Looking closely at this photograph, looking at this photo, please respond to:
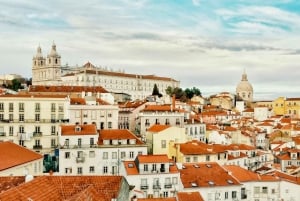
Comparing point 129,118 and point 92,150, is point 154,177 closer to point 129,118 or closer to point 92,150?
point 92,150

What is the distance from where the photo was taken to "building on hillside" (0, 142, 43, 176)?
120ft

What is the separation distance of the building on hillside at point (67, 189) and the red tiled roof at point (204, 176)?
77.0 feet

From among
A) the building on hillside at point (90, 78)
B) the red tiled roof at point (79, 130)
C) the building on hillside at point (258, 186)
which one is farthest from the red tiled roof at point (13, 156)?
the building on hillside at point (90, 78)

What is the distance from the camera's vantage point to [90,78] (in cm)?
14988

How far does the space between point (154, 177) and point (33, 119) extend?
77.6 ft

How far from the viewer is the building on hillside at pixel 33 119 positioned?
194 ft

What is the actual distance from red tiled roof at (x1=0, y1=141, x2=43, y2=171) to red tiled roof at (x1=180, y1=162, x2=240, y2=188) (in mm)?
15251

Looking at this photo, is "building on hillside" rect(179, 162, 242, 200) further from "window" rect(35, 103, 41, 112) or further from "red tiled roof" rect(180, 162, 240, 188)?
"window" rect(35, 103, 41, 112)

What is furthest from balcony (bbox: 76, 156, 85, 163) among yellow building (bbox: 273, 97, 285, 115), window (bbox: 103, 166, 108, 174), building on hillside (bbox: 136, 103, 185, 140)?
yellow building (bbox: 273, 97, 285, 115)

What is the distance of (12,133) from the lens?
196 feet

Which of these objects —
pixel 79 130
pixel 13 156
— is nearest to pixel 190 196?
pixel 13 156

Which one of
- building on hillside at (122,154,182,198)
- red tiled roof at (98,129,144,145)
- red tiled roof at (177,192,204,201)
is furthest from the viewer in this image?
red tiled roof at (98,129,144,145)

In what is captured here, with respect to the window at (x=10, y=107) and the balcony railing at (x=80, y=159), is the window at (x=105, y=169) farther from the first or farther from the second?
the window at (x=10, y=107)

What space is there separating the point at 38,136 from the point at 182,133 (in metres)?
19.6
